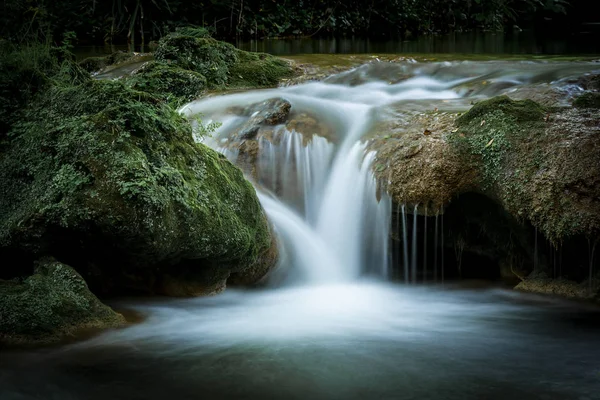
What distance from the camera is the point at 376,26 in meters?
23.2

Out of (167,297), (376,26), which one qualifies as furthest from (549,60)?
(376,26)

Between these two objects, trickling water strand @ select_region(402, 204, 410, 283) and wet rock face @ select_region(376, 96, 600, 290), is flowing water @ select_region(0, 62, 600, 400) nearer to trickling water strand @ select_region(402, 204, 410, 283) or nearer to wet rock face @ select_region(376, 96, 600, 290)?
trickling water strand @ select_region(402, 204, 410, 283)

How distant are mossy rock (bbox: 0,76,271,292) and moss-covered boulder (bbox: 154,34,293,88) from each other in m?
3.76

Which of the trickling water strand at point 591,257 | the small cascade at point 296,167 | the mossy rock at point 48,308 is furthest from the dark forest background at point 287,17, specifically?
the trickling water strand at point 591,257

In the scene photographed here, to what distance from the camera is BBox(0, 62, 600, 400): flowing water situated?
15.2 feet

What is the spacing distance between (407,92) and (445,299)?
406 cm

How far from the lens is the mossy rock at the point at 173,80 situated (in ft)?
29.0

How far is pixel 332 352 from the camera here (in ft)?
17.0

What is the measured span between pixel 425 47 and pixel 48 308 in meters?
14.1

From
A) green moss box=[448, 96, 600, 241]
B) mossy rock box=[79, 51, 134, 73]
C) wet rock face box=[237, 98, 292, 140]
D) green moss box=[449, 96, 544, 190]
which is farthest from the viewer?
mossy rock box=[79, 51, 134, 73]

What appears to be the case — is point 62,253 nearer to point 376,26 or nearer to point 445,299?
point 445,299

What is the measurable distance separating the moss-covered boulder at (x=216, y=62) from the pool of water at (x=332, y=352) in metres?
4.38

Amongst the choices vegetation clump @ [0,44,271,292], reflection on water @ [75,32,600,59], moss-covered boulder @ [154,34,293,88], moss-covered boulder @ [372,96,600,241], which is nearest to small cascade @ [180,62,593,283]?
moss-covered boulder @ [372,96,600,241]

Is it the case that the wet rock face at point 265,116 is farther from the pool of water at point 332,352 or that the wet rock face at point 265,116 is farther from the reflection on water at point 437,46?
the reflection on water at point 437,46
